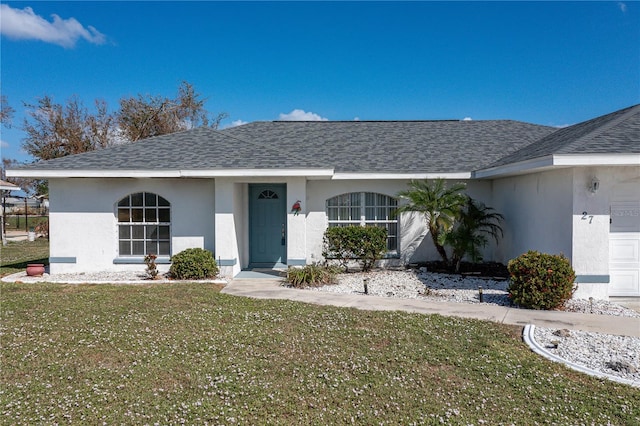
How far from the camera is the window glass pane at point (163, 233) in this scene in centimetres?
1185

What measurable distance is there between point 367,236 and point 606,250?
5645mm

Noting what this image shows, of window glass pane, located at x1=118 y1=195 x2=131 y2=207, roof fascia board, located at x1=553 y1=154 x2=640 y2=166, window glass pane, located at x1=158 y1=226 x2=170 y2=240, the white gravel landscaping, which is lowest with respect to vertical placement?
the white gravel landscaping

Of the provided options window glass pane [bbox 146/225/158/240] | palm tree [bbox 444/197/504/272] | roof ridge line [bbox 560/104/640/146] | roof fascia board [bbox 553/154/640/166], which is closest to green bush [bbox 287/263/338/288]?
palm tree [bbox 444/197/504/272]

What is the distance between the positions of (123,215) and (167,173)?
225 cm

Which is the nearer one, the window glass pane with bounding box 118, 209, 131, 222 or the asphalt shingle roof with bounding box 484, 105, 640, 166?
the asphalt shingle roof with bounding box 484, 105, 640, 166

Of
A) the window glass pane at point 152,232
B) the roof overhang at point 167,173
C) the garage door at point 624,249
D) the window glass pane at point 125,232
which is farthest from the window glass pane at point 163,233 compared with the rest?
the garage door at point 624,249

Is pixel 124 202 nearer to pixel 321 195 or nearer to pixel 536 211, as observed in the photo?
pixel 321 195

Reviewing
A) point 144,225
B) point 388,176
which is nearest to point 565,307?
point 388,176

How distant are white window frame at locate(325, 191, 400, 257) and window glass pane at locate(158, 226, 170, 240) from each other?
4.91m

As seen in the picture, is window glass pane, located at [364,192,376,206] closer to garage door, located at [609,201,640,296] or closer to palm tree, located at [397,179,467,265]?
palm tree, located at [397,179,467,265]

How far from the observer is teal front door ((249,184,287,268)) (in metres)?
12.5

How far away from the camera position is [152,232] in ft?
38.9

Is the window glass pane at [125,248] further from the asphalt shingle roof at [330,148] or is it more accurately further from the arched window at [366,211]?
the arched window at [366,211]

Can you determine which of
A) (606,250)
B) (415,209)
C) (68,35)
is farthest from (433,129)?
(68,35)
